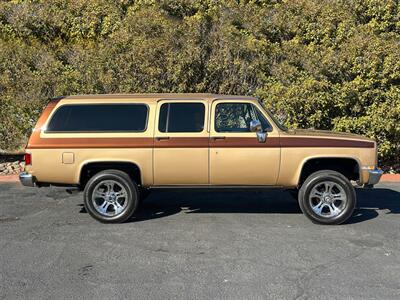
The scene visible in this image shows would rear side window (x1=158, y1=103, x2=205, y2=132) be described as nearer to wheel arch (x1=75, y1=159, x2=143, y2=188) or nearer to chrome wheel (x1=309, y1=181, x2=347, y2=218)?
wheel arch (x1=75, y1=159, x2=143, y2=188)

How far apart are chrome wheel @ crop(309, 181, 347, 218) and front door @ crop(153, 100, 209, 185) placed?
1.57 m

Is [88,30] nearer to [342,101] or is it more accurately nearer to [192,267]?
[342,101]

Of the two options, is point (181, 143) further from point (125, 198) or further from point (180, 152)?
point (125, 198)

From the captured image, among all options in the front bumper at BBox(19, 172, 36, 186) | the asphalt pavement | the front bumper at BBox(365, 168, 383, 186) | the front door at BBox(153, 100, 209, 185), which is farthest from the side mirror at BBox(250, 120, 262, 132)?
the front bumper at BBox(19, 172, 36, 186)

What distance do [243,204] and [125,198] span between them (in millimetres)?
2203

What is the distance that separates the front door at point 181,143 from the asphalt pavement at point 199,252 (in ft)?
2.24

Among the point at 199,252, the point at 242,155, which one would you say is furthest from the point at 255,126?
the point at 199,252

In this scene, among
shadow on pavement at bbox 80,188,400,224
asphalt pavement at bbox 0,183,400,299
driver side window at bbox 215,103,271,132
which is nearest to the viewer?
asphalt pavement at bbox 0,183,400,299

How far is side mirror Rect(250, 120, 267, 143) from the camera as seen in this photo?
7.00 metres

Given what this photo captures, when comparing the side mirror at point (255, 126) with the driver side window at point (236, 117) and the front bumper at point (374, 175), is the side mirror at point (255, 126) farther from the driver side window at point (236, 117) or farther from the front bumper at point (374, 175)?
the front bumper at point (374, 175)

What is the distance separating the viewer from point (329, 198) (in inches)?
281

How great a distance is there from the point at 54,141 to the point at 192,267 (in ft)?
9.72

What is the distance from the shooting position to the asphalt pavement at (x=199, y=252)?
4809 mm

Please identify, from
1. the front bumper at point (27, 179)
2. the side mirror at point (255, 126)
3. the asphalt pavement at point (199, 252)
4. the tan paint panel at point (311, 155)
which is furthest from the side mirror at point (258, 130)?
the front bumper at point (27, 179)
